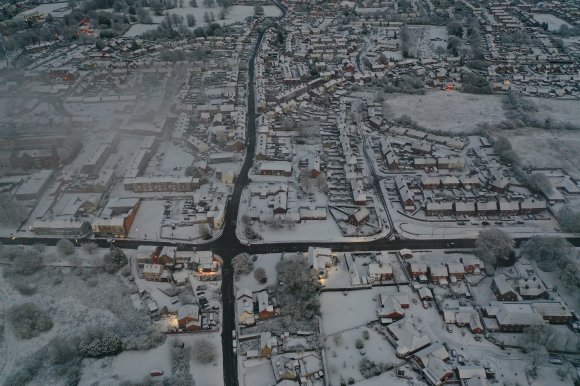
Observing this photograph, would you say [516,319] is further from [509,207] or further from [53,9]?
[53,9]

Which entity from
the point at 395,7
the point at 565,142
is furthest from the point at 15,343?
the point at 395,7

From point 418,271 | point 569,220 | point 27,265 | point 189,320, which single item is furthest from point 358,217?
point 27,265

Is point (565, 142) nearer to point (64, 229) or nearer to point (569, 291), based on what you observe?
point (569, 291)

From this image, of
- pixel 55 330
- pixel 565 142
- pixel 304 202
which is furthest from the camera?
pixel 565 142

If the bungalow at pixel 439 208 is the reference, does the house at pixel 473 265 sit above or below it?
below

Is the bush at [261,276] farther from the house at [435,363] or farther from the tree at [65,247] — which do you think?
the tree at [65,247]

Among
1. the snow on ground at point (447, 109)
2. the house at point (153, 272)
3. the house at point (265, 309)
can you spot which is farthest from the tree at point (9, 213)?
the snow on ground at point (447, 109)
